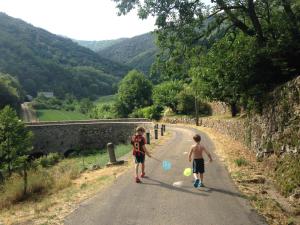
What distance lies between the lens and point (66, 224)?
29.0 ft

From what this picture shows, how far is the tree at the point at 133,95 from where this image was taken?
82775mm

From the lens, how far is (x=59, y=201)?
1140cm

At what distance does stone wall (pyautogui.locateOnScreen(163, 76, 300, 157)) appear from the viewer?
1220cm

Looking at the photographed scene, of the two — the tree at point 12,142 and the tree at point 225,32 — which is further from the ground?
the tree at point 225,32

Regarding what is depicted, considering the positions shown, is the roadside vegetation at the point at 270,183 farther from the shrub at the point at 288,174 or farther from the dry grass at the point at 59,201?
the dry grass at the point at 59,201

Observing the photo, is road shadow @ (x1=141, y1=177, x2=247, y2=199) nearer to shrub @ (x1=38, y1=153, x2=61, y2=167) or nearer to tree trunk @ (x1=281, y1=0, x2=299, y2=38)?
tree trunk @ (x1=281, y1=0, x2=299, y2=38)

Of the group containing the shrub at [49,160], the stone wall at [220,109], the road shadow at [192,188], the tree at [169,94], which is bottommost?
the shrub at [49,160]

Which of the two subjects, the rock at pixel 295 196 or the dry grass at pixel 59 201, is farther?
the rock at pixel 295 196

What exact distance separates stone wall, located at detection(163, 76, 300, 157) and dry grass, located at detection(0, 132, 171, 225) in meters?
5.57

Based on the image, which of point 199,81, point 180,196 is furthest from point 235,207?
point 199,81

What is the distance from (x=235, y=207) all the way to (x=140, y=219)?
237 cm

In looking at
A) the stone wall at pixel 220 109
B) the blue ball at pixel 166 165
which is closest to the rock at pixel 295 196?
the blue ball at pixel 166 165

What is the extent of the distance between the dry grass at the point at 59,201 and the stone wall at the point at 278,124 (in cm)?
557

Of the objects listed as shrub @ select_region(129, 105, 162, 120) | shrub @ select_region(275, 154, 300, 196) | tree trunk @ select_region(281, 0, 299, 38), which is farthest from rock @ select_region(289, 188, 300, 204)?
shrub @ select_region(129, 105, 162, 120)
